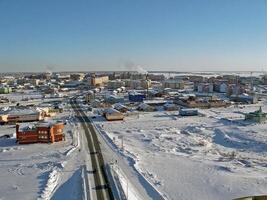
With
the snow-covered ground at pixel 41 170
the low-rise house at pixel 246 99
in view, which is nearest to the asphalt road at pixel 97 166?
the snow-covered ground at pixel 41 170

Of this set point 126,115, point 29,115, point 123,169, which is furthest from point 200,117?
point 123,169

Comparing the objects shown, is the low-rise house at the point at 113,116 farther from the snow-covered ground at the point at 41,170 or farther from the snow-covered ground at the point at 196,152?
the snow-covered ground at the point at 41,170

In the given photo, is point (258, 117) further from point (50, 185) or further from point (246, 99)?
point (50, 185)

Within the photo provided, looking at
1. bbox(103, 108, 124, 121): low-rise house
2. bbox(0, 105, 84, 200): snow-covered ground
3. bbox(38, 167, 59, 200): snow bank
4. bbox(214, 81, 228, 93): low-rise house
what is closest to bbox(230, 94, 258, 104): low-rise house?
bbox(214, 81, 228, 93): low-rise house

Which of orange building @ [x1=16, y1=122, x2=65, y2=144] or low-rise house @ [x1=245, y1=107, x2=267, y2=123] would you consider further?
low-rise house @ [x1=245, y1=107, x2=267, y2=123]

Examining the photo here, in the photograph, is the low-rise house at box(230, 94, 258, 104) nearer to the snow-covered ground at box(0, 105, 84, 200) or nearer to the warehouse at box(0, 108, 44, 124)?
the warehouse at box(0, 108, 44, 124)

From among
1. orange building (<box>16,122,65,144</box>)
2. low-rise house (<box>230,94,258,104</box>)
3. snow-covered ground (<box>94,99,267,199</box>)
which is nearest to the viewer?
snow-covered ground (<box>94,99,267,199</box>)
